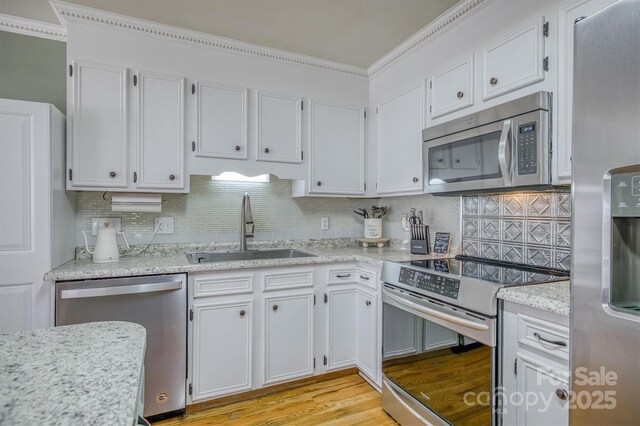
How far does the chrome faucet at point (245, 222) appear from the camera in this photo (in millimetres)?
2568

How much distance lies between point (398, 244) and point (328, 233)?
618 millimetres

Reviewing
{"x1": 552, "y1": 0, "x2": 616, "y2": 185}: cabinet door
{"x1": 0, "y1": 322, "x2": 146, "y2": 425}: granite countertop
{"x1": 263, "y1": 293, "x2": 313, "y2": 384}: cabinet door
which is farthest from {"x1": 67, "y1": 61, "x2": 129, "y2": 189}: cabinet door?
{"x1": 552, "y1": 0, "x2": 616, "y2": 185}: cabinet door

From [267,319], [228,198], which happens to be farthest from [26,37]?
[267,319]

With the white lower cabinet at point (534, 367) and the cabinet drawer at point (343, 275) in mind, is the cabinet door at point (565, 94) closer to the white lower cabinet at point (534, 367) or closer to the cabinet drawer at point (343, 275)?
the white lower cabinet at point (534, 367)

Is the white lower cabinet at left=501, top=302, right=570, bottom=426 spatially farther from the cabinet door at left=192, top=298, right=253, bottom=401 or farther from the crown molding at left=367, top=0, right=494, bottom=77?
the crown molding at left=367, top=0, right=494, bottom=77

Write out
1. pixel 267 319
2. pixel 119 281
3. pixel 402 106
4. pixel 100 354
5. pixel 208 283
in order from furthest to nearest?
pixel 402 106
pixel 267 319
pixel 208 283
pixel 119 281
pixel 100 354

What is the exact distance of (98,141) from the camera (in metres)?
2.05

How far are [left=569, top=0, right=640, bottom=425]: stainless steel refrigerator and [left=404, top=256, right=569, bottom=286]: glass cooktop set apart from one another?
0.52m

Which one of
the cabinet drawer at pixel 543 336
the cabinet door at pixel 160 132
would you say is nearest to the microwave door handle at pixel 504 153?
the cabinet drawer at pixel 543 336

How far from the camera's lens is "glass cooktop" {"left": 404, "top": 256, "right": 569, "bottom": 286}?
4.89 ft

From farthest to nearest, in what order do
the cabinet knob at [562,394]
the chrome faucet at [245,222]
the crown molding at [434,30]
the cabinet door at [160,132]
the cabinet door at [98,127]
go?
the chrome faucet at [245,222]
the cabinet door at [160,132]
the cabinet door at [98,127]
the crown molding at [434,30]
the cabinet knob at [562,394]

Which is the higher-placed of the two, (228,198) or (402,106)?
(402,106)

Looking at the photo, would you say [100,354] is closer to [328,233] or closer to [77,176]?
[77,176]

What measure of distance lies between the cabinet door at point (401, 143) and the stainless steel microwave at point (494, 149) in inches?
6.4
